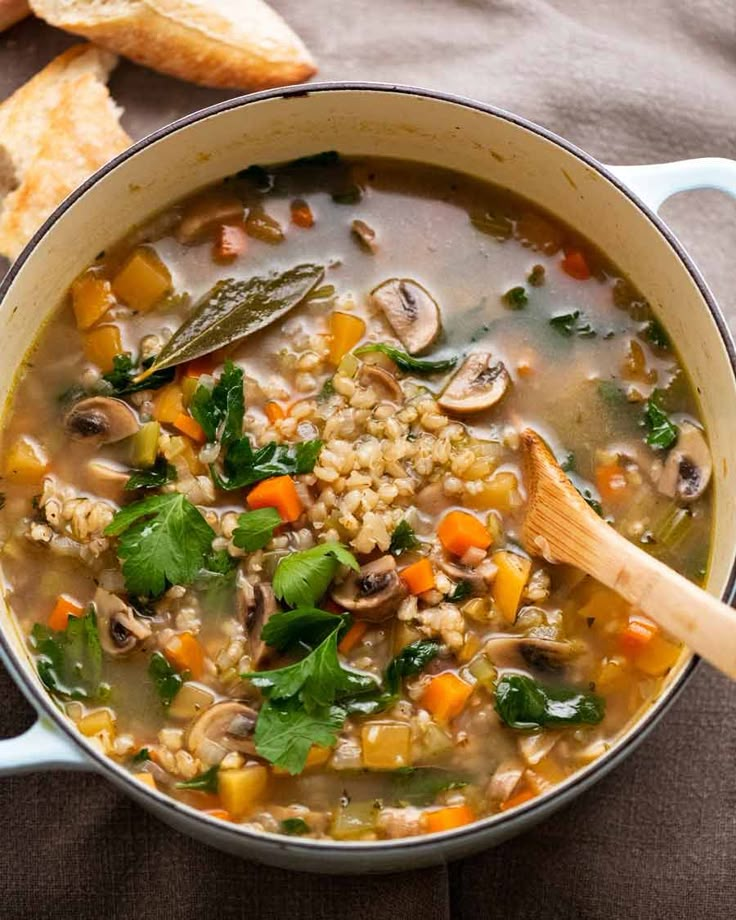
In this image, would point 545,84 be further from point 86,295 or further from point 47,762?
point 47,762

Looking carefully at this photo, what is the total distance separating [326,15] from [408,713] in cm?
243

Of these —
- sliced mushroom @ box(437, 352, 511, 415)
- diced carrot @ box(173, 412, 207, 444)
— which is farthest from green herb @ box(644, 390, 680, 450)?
diced carrot @ box(173, 412, 207, 444)

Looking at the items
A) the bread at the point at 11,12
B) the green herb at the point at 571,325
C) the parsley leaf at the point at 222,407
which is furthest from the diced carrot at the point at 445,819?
the bread at the point at 11,12

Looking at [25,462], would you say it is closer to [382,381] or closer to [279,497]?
[279,497]

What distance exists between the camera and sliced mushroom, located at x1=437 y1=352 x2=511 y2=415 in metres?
3.49

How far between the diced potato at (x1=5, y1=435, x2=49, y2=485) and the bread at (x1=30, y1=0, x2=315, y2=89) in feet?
4.59

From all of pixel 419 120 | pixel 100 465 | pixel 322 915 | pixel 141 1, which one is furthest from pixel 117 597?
pixel 141 1

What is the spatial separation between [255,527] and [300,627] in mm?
302

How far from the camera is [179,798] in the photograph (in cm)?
A: 326

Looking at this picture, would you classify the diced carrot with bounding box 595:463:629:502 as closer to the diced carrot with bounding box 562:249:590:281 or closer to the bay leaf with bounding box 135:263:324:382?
the diced carrot with bounding box 562:249:590:281

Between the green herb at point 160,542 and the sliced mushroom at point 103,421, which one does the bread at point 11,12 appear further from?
the green herb at point 160,542

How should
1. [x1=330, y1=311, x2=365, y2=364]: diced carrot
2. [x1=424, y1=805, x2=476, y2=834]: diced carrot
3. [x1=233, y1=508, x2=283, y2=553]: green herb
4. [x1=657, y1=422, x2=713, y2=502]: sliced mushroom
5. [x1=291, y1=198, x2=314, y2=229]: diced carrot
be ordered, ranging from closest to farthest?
[x1=424, y1=805, x2=476, y2=834]: diced carrot → [x1=233, y1=508, x2=283, y2=553]: green herb → [x1=657, y1=422, x2=713, y2=502]: sliced mushroom → [x1=330, y1=311, x2=365, y2=364]: diced carrot → [x1=291, y1=198, x2=314, y2=229]: diced carrot

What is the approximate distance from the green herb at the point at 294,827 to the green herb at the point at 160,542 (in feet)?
2.34

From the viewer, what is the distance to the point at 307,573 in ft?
10.7
